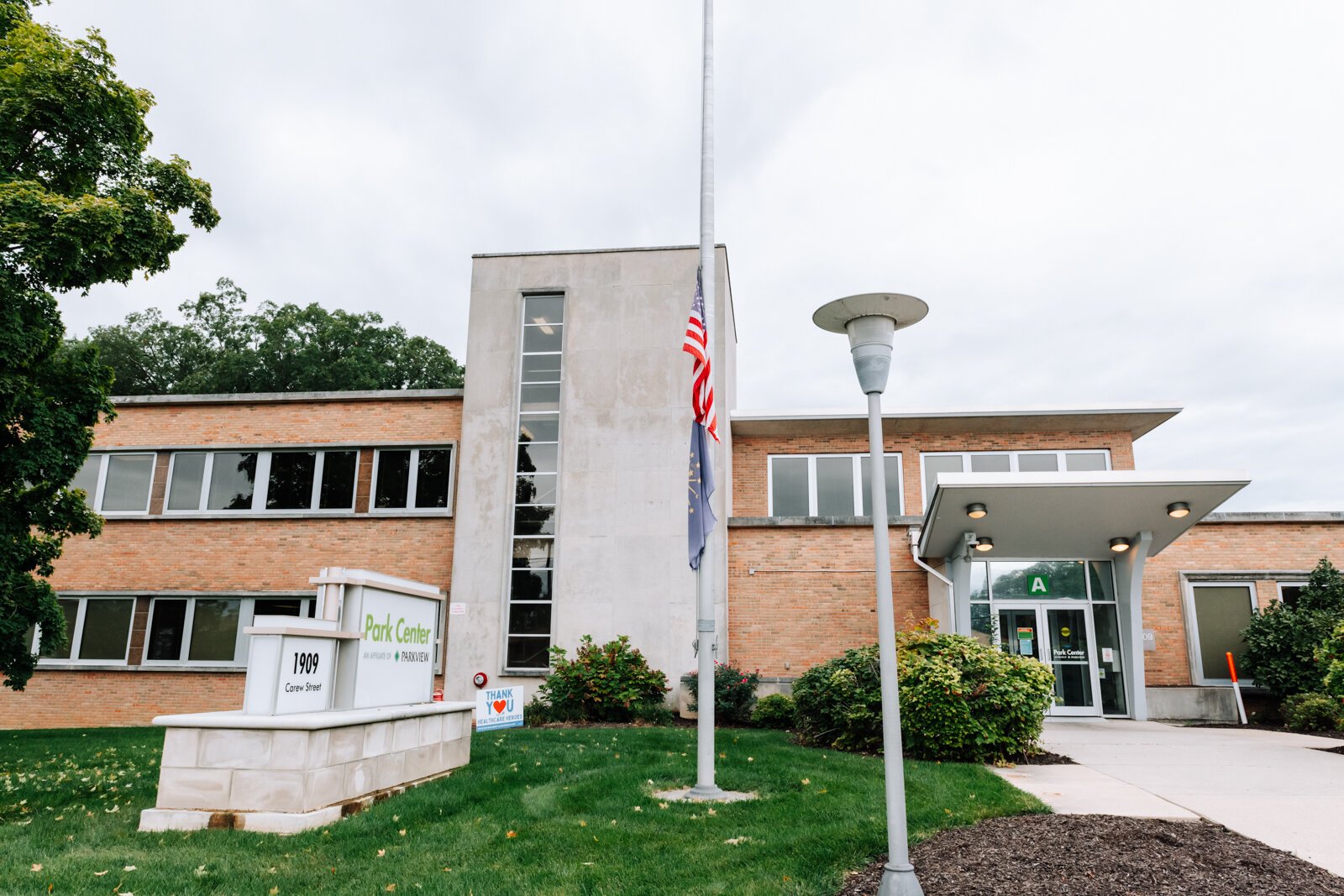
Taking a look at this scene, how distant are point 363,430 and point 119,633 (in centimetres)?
667

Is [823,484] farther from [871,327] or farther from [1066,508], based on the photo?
[871,327]

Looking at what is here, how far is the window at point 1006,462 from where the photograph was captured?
2027 centimetres

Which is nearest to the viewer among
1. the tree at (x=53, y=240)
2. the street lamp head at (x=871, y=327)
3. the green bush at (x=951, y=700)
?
the street lamp head at (x=871, y=327)

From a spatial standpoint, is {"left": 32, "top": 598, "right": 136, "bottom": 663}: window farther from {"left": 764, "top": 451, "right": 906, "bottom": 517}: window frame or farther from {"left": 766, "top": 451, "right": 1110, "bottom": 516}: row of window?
{"left": 766, "top": 451, "right": 1110, "bottom": 516}: row of window

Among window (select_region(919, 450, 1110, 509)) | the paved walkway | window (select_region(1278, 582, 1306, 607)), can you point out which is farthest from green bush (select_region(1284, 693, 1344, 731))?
window (select_region(919, 450, 1110, 509))

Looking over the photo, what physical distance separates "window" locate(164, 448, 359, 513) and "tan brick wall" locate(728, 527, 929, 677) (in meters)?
8.74

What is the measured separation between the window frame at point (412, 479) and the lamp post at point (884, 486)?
14.4 metres

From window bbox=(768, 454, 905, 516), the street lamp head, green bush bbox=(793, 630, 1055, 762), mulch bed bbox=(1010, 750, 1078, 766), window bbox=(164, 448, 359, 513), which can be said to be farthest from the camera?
window bbox=(768, 454, 905, 516)

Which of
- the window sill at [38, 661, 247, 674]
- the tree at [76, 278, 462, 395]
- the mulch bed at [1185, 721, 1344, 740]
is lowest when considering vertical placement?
the mulch bed at [1185, 721, 1344, 740]

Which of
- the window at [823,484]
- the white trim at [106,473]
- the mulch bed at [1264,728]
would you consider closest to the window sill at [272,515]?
the white trim at [106,473]

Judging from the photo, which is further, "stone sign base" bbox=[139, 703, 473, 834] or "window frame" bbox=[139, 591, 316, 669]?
"window frame" bbox=[139, 591, 316, 669]

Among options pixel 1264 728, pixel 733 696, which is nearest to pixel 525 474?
pixel 733 696

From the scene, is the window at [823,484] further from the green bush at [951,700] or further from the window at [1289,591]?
the green bush at [951,700]

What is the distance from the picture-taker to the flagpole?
826cm
